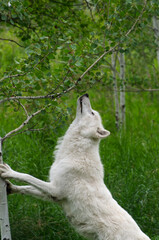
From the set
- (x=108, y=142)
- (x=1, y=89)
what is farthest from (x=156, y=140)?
(x=1, y=89)

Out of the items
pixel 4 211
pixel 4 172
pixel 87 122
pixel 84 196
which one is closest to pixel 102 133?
pixel 87 122

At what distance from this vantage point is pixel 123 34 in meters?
4.42

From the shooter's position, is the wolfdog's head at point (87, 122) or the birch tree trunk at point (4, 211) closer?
the birch tree trunk at point (4, 211)

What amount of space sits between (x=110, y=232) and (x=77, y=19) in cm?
363

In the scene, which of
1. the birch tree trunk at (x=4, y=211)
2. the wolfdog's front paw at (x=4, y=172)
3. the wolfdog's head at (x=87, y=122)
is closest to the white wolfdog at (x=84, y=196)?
the wolfdog's front paw at (x=4, y=172)

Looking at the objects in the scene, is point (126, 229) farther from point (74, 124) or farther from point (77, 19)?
point (77, 19)

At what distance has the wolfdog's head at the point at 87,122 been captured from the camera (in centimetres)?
445

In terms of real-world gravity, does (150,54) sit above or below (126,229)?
above

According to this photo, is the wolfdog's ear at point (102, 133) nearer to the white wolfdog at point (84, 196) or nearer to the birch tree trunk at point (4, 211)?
the white wolfdog at point (84, 196)

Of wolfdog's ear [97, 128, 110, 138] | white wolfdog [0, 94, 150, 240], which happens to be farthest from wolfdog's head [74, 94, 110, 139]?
white wolfdog [0, 94, 150, 240]

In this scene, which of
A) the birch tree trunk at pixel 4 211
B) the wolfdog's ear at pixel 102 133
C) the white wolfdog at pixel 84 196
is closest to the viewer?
the birch tree trunk at pixel 4 211

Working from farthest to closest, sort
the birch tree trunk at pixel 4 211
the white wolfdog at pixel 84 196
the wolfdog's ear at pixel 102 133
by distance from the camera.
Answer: the wolfdog's ear at pixel 102 133, the white wolfdog at pixel 84 196, the birch tree trunk at pixel 4 211

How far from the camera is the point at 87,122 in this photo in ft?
14.9

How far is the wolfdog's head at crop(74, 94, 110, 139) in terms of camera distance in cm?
445
